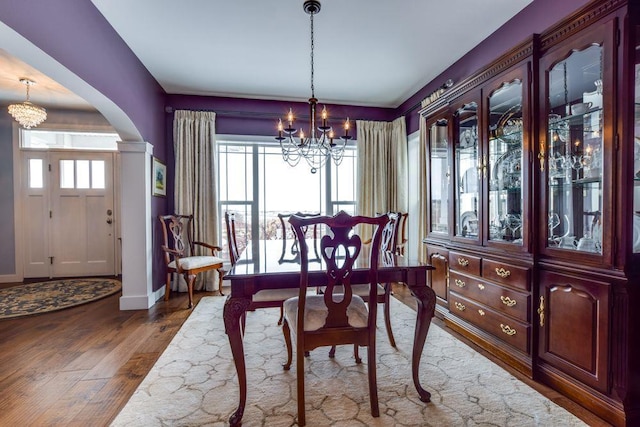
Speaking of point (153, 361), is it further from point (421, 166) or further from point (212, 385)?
point (421, 166)

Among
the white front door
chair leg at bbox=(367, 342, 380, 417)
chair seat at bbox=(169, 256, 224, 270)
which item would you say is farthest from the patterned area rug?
chair leg at bbox=(367, 342, 380, 417)

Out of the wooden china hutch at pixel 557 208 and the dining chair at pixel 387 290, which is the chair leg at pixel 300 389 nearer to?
the dining chair at pixel 387 290

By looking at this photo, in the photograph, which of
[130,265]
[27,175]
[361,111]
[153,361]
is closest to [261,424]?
[153,361]

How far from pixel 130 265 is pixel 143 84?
78.9 inches

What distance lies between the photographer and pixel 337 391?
1.83m

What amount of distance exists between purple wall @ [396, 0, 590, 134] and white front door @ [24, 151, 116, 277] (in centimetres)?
516

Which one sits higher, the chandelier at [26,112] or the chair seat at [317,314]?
the chandelier at [26,112]

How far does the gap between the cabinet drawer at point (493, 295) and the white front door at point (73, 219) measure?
5167 millimetres

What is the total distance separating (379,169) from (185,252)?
9.83ft

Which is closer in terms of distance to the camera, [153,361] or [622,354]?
[622,354]

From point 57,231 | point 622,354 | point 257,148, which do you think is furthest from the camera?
point 57,231

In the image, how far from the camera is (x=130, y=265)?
3.37 meters

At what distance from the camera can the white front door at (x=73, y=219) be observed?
15.7ft

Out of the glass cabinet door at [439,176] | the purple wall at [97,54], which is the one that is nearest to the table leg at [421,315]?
the glass cabinet door at [439,176]
